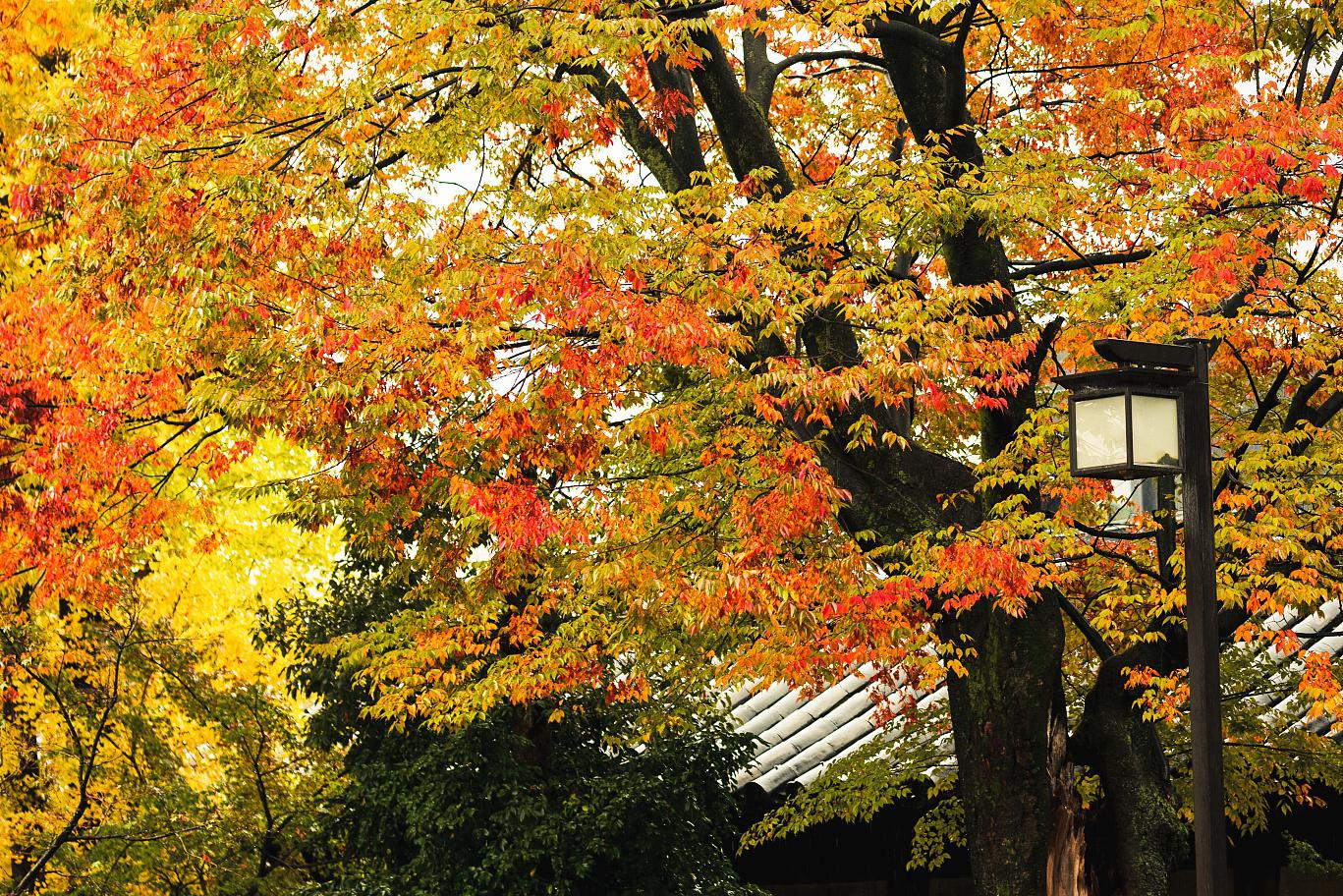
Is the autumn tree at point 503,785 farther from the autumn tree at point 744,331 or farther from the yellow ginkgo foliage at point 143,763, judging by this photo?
the autumn tree at point 744,331

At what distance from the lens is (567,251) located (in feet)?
27.4

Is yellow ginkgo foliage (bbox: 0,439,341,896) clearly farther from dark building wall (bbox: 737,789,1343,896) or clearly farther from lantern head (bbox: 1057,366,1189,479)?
lantern head (bbox: 1057,366,1189,479)

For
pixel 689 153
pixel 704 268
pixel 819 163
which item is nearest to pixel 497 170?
pixel 689 153

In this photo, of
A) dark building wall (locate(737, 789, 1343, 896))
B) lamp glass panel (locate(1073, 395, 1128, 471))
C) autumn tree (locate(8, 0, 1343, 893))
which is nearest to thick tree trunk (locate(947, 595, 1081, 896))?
autumn tree (locate(8, 0, 1343, 893))

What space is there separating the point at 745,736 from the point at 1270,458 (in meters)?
6.25

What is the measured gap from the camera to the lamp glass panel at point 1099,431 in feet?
22.2

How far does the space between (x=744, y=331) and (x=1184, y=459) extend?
4304mm

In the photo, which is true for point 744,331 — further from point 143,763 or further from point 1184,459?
point 143,763

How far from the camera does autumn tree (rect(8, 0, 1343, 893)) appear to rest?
8.97 m

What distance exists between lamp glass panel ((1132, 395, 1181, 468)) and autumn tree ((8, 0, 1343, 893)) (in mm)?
2042

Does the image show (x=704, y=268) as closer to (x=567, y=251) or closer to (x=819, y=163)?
(x=567, y=251)

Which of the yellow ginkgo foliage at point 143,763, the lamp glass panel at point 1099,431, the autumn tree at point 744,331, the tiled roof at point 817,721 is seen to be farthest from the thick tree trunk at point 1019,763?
the yellow ginkgo foliage at point 143,763

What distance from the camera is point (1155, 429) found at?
6816 mm

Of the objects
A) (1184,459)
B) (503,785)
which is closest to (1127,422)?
(1184,459)
